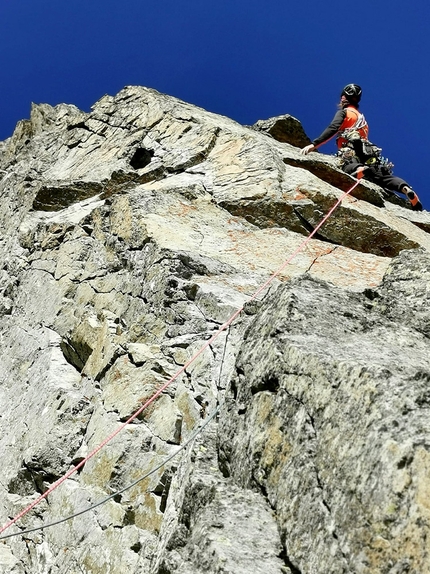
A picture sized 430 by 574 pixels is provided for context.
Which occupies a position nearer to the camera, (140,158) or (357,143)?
(357,143)

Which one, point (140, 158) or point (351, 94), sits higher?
point (351, 94)

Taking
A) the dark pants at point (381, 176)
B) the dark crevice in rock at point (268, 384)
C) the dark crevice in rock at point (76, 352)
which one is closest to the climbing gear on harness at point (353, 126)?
the dark pants at point (381, 176)

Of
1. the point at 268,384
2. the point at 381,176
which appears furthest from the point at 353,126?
the point at 268,384

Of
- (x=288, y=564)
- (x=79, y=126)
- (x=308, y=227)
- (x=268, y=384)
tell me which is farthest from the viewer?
(x=79, y=126)

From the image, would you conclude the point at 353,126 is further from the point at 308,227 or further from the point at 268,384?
the point at 268,384

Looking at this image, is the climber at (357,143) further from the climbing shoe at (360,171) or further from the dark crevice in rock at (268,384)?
the dark crevice in rock at (268,384)

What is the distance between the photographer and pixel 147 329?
906 centimetres

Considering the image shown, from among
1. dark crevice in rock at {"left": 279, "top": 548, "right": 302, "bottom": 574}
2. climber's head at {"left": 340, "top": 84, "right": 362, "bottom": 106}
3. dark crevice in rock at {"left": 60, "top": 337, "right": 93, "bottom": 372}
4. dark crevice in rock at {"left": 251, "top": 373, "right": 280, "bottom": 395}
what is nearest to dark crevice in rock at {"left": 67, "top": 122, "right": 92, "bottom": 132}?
climber's head at {"left": 340, "top": 84, "right": 362, "bottom": 106}

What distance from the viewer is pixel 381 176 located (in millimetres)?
13438

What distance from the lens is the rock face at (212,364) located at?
3775 mm

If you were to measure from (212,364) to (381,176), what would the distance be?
804cm

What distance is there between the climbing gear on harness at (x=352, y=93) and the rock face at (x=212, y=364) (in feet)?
5.51

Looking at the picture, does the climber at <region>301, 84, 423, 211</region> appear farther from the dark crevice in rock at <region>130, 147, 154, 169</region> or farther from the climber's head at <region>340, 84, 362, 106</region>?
the dark crevice in rock at <region>130, 147, 154, 169</region>

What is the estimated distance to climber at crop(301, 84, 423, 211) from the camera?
1324 centimetres
